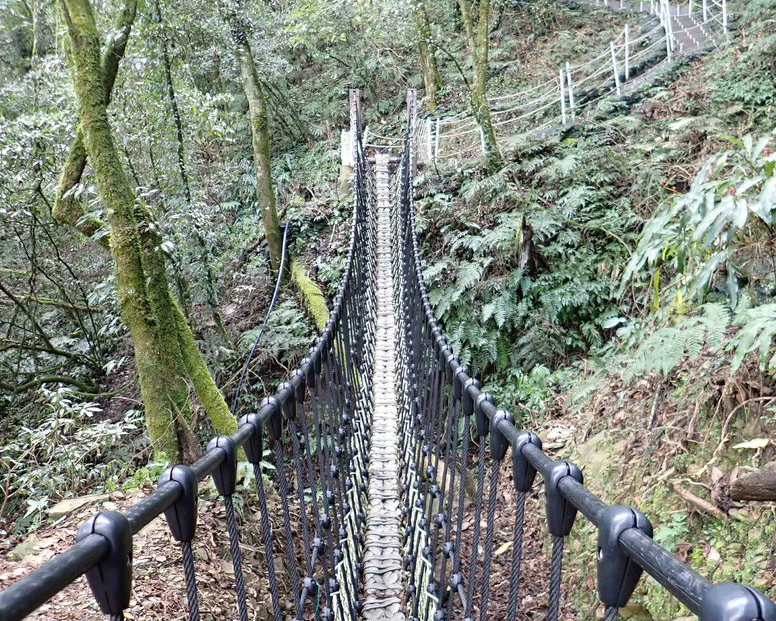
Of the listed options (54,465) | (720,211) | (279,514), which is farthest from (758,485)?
(54,465)

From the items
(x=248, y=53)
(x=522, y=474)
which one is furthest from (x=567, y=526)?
(x=248, y=53)

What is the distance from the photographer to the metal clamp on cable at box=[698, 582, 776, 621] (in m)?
0.40

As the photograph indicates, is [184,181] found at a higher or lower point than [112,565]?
higher

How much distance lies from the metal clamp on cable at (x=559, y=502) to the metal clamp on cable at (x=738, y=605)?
0.32 m

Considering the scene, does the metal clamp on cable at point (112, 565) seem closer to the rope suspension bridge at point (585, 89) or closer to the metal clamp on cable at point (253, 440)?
the metal clamp on cable at point (253, 440)

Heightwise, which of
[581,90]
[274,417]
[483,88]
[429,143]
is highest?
[581,90]

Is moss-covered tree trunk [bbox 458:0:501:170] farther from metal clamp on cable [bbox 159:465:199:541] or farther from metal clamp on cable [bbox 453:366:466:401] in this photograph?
metal clamp on cable [bbox 159:465:199:541]

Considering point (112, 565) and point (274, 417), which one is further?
point (274, 417)

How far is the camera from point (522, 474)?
92 cm

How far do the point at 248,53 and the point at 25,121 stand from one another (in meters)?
2.44

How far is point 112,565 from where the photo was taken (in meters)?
0.58

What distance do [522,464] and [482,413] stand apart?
326 millimetres

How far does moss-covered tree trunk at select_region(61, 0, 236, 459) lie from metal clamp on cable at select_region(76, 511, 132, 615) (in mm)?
2717

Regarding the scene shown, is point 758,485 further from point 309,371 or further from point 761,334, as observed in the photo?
point 309,371
